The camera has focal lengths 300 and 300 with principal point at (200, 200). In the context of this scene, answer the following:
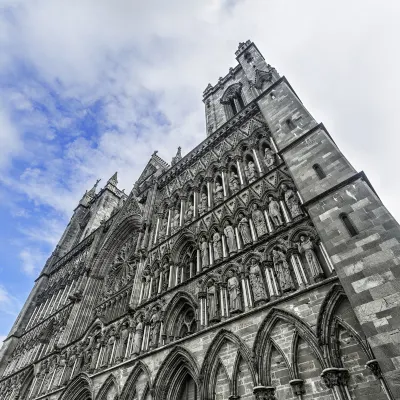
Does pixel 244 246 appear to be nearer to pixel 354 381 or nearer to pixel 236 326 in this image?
pixel 236 326

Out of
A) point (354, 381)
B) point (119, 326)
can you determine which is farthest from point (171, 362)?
point (354, 381)

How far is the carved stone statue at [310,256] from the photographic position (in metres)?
7.27

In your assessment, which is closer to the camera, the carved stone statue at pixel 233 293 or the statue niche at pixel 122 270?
the carved stone statue at pixel 233 293

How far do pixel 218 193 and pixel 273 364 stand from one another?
7.64 metres

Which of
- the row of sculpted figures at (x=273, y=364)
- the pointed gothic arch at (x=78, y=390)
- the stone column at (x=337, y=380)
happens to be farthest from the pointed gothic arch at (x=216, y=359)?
the pointed gothic arch at (x=78, y=390)

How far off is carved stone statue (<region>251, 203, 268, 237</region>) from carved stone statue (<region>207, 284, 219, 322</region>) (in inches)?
90.5

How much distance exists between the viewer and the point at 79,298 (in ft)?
56.3

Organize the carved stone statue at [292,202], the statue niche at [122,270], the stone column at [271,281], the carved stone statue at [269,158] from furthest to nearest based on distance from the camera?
1. the statue niche at [122,270]
2. the carved stone statue at [269,158]
3. the carved stone statue at [292,202]
4. the stone column at [271,281]

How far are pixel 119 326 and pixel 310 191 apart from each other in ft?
30.9

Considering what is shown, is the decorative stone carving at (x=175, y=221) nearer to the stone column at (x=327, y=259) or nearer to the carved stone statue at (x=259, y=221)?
the carved stone statue at (x=259, y=221)

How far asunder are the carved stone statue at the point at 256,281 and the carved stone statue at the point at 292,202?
73.5 inches

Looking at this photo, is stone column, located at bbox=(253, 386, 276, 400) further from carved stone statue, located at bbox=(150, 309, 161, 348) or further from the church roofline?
the church roofline

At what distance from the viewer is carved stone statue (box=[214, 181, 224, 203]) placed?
12.9 m

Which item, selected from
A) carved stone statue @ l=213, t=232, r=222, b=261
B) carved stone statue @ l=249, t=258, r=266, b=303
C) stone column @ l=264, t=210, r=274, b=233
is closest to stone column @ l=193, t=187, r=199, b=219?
carved stone statue @ l=213, t=232, r=222, b=261
